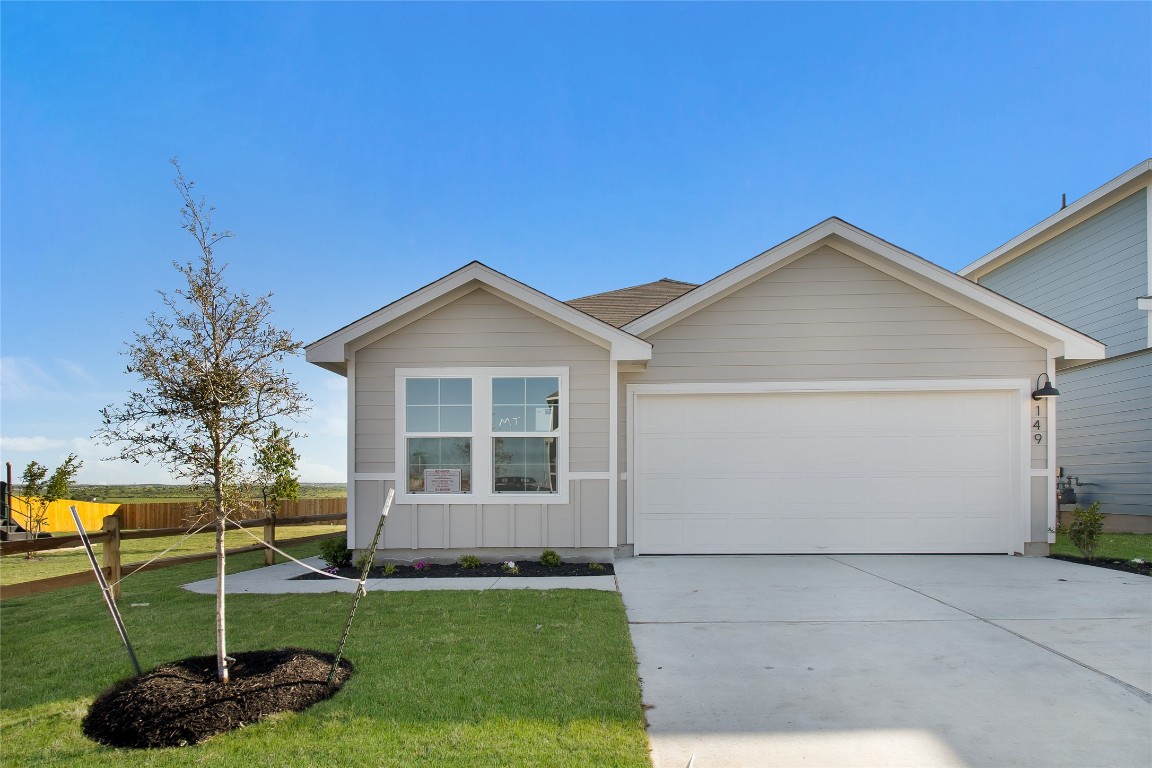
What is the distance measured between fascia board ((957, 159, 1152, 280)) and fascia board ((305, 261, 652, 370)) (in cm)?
923

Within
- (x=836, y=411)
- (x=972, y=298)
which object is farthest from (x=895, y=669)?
(x=972, y=298)

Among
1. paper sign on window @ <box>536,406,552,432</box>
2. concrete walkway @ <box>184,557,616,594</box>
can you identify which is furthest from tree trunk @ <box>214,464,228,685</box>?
paper sign on window @ <box>536,406,552,432</box>

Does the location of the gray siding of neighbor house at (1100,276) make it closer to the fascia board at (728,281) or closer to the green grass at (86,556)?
the fascia board at (728,281)

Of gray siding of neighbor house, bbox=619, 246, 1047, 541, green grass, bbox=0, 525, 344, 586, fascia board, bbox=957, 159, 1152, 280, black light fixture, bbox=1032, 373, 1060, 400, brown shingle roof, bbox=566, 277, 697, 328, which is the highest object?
fascia board, bbox=957, 159, 1152, 280

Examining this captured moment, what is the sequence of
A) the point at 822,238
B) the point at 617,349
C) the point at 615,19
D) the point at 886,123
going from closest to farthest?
the point at 617,349, the point at 822,238, the point at 615,19, the point at 886,123

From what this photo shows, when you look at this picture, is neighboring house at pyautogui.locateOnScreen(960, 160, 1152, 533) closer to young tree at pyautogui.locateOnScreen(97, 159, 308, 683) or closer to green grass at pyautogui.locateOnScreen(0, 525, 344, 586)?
young tree at pyautogui.locateOnScreen(97, 159, 308, 683)

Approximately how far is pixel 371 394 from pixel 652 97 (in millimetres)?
8400

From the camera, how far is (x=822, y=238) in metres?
8.30

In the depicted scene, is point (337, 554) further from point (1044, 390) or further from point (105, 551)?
point (1044, 390)

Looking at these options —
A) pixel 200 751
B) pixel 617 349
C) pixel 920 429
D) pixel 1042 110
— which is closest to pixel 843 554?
pixel 920 429

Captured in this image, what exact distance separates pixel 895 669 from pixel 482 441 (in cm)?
511

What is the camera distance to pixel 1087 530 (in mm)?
7820

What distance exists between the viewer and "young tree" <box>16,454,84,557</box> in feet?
47.0

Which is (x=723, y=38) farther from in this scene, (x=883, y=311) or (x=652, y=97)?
(x=883, y=311)
